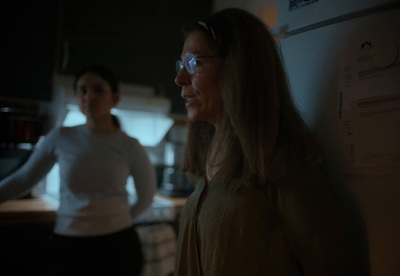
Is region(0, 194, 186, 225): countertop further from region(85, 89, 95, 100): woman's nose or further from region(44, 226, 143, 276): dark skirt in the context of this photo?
region(85, 89, 95, 100): woman's nose

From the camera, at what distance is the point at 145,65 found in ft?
8.39

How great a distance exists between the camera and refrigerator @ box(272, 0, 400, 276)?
2.09ft

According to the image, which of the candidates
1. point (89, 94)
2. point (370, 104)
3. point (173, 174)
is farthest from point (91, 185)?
point (173, 174)

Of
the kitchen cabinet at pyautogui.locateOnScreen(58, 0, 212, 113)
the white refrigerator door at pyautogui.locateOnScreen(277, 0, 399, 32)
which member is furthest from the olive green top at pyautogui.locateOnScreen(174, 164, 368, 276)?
the kitchen cabinet at pyautogui.locateOnScreen(58, 0, 212, 113)

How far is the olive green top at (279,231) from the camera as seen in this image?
608mm

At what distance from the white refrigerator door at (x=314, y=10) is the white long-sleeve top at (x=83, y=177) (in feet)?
3.18

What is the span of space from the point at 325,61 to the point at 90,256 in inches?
49.1

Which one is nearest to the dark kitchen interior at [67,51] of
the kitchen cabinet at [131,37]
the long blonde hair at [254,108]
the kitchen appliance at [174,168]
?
the kitchen cabinet at [131,37]

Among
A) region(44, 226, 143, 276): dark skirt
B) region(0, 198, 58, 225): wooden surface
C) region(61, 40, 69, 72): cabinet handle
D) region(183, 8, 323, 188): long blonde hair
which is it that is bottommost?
region(44, 226, 143, 276): dark skirt

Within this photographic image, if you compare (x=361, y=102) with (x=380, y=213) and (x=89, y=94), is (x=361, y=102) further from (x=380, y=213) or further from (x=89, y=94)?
(x=89, y=94)

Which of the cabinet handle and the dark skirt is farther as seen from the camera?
the cabinet handle

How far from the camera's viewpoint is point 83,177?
4.66ft

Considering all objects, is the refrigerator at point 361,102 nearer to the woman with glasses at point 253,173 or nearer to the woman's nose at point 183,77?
the woman with glasses at point 253,173

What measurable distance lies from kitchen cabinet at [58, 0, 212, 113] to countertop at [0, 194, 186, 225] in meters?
0.83
